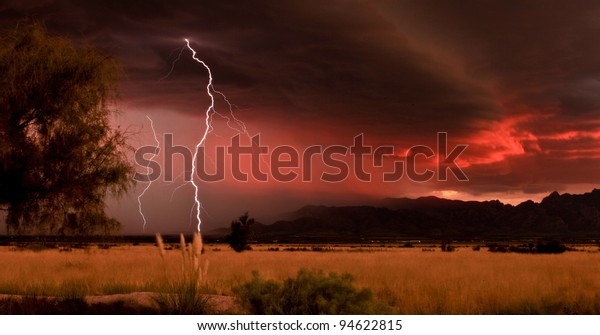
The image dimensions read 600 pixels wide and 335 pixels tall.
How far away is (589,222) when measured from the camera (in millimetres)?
197625

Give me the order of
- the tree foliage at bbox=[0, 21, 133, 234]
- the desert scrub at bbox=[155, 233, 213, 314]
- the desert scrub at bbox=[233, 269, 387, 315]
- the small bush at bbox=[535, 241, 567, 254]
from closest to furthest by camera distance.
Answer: the desert scrub at bbox=[233, 269, 387, 315] < the desert scrub at bbox=[155, 233, 213, 314] < the tree foliage at bbox=[0, 21, 133, 234] < the small bush at bbox=[535, 241, 567, 254]

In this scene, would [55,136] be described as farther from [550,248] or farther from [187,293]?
[550,248]

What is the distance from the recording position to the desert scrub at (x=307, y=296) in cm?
959

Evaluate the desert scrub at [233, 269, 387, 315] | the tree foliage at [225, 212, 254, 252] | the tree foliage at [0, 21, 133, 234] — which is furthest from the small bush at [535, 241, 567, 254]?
the desert scrub at [233, 269, 387, 315]

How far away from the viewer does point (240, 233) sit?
49938mm

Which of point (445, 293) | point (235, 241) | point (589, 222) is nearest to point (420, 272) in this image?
point (445, 293)

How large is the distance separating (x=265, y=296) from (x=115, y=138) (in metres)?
8.13

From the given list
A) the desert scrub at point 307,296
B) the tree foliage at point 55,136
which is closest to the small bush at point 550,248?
the tree foliage at point 55,136

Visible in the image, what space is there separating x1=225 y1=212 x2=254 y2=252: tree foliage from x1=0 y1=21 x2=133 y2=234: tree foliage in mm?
33339

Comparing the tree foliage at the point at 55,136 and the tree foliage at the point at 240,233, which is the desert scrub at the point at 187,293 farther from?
the tree foliage at the point at 240,233

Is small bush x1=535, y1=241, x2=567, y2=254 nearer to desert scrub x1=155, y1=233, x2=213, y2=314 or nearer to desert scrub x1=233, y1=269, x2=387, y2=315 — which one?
desert scrub x1=233, y1=269, x2=387, y2=315

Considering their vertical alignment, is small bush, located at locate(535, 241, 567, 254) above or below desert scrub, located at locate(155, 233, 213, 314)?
below

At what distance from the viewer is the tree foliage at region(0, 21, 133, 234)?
48.5 ft

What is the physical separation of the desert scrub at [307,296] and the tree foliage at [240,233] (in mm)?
39179
